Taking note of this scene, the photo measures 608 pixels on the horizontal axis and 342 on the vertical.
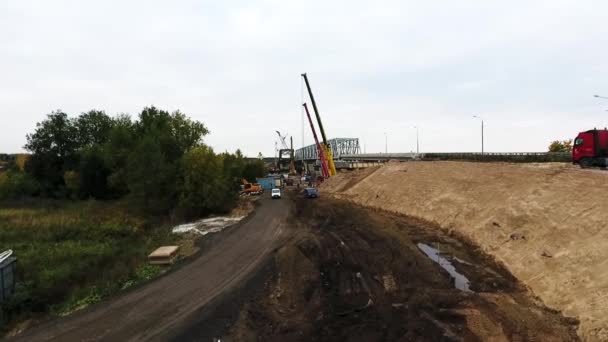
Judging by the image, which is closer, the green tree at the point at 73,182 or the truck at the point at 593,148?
the truck at the point at 593,148

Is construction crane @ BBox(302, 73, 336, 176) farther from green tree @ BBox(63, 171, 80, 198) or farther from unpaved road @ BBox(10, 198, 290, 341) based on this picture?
unpaved road @ BBox(10, 198, 290, 341)

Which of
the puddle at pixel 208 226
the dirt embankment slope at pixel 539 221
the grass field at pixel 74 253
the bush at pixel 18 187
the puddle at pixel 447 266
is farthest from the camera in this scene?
the bush at pixel 18 187

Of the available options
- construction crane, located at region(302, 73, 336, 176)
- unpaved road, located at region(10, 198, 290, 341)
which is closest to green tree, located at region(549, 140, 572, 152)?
construction crane, located at region(302, 73, 336, 176)

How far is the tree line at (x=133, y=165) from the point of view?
42.5 metres

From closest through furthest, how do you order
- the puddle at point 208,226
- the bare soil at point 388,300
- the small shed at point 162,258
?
the bare soil at point 388,300 → the small shed at point 162,258 → the puddle at point 208,226

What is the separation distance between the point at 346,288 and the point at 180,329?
7.81 meters

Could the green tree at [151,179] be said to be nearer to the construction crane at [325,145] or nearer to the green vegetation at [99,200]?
the green vegetation at [99,200]

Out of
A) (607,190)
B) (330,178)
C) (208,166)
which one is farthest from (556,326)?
(330,178)

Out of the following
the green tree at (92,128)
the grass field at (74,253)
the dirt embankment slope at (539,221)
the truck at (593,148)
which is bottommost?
the grass field at (74,253)

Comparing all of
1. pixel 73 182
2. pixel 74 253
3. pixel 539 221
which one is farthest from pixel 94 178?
pixel 539 221

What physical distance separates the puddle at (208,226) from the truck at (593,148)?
113 ft

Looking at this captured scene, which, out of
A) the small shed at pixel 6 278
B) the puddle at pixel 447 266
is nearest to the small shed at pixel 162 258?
the small shed at pixel 6 278

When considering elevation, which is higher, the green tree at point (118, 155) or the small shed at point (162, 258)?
the green tree at point (118, 155)

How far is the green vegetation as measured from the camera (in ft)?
69.4
